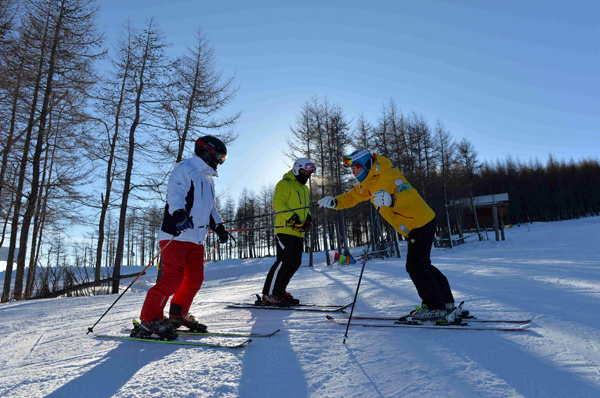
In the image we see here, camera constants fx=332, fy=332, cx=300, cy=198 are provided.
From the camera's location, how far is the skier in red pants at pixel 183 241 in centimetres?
284

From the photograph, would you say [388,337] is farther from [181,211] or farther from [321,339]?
[181,211]

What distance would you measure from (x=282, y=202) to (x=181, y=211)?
193 centimetres

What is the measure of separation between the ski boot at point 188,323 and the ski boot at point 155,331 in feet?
0.51

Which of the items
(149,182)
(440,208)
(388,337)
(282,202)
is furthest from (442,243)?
(388,337)

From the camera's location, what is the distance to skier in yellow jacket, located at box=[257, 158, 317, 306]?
441 centimetres

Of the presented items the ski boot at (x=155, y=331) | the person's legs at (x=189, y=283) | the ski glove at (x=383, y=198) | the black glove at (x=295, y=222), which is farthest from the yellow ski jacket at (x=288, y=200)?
the ski boot at (x=155, y=331)

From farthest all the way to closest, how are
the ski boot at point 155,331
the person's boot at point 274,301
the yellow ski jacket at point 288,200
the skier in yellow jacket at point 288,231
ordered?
1. the yellow ski jacket at point 288,200
2. the skier in yellow jacket at point 288,231
3. the person's boot at point 274,301
4. the ski boot at point 155,331

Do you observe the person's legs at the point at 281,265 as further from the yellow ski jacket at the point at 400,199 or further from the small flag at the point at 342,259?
the small flag at the point at 342,259

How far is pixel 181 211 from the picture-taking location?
2.91 metres

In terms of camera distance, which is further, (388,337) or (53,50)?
(53,50)

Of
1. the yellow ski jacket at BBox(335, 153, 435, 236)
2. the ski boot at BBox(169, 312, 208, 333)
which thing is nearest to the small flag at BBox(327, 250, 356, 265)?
the yellow ski jacket at BBox(335, 153, 435, 236)

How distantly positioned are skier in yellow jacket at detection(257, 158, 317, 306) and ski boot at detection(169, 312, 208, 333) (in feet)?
4.61

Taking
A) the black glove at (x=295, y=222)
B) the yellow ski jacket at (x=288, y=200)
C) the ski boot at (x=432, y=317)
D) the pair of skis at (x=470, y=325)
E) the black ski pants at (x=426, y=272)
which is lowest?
the pair of skis at (x=470, y=325)

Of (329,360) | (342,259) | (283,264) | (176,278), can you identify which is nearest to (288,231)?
(283,264)
